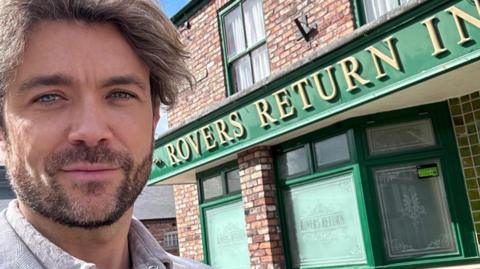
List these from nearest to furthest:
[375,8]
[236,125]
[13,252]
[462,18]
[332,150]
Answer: [13,252]
[462,18]
[375,8]
[332,150]
[236,125]

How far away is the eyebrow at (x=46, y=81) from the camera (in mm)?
1291

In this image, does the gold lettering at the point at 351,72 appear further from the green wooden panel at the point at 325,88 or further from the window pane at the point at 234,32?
the window pane at the point at 234,32

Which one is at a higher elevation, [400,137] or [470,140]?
[400,137]

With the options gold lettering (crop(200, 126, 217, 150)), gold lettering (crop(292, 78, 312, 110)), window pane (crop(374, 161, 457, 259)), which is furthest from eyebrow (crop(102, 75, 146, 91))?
gold lettering (crop(200, 126, 217, 150))

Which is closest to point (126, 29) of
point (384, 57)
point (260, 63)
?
point (384, 57)

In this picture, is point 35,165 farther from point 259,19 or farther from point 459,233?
point 259,19

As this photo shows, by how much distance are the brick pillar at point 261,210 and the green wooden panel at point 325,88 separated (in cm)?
32

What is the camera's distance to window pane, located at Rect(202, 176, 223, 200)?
7922mm

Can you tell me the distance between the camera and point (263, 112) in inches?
252

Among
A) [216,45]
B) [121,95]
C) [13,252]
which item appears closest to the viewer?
[13,252]

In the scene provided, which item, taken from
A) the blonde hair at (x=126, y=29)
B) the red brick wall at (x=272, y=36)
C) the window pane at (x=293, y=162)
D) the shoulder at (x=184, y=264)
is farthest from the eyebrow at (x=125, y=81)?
the window pane at (x=293, y=162)

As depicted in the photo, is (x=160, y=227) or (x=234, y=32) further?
(x=160, y=227)

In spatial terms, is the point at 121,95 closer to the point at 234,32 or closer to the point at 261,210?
the point at 261,210

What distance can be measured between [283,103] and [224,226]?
2503 millimetres
